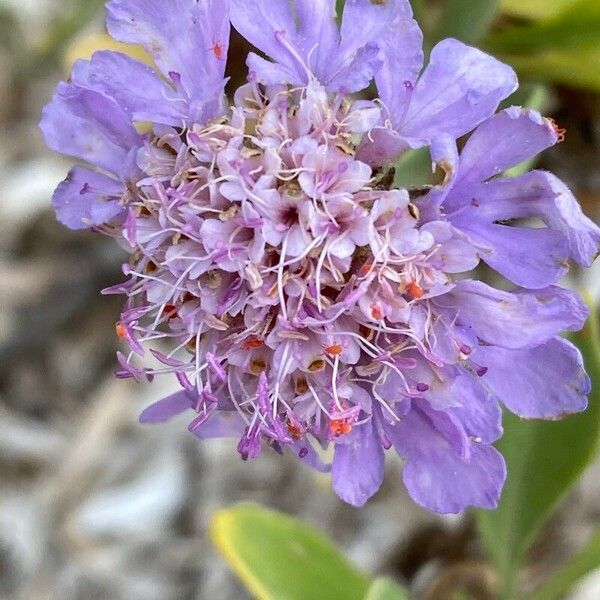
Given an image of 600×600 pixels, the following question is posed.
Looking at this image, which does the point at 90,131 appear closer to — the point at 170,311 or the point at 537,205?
the point at 170,311

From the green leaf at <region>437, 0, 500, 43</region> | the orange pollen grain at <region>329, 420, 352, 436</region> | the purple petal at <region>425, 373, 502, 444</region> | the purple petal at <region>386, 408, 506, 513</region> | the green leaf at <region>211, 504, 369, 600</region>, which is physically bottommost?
the green leaf at <region>211, 504, 369, 600</region>

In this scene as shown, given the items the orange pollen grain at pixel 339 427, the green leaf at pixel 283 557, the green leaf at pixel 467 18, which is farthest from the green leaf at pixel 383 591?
the green leaf at pixel 467 18

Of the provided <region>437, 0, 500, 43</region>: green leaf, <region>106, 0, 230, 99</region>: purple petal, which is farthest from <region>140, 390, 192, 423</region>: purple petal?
<region>437, 0, 500, 43</region>: green leaf

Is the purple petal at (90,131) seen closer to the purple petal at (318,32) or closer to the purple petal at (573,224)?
the purple petal at (318,32)

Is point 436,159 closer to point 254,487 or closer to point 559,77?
point 559,77

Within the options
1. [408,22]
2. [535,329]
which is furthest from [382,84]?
[535,329]

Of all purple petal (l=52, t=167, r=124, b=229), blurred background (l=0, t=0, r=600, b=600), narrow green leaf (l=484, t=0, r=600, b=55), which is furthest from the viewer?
blurred background (l=0, t=0, r=600, b=600)

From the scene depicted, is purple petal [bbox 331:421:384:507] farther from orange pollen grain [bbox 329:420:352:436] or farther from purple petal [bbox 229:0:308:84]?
purple petal [bbox 229:0:308:84]
